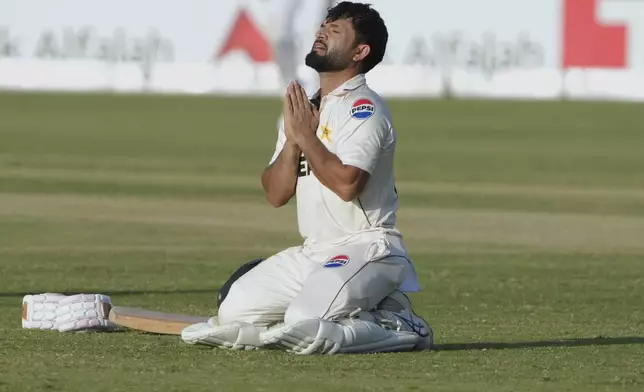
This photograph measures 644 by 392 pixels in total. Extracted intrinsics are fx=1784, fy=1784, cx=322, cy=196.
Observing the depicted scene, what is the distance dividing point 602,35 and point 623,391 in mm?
38817

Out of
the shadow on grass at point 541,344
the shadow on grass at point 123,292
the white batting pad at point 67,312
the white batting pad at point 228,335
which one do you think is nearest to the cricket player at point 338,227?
the white batting pad at point 228,335

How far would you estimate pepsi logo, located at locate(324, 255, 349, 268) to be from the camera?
8.38 m

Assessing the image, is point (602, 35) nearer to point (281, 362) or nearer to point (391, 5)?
point (391, 5)

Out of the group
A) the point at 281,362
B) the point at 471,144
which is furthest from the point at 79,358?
the point at 471,144

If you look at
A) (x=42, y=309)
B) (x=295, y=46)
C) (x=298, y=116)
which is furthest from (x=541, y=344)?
(x=295, y=46)

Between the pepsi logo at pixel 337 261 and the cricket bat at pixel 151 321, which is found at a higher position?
the pepsi logo at pixel 337 261

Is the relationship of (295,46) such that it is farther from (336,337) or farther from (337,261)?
(336,337)

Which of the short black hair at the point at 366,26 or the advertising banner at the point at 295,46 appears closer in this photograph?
the short black hair at the point at 366,26

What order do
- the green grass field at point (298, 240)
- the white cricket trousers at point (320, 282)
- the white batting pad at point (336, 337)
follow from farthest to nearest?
the white cricket trousers at point (320, 282)
the white batting pad at point (336, 337)
the green grass field at point (298, 240)

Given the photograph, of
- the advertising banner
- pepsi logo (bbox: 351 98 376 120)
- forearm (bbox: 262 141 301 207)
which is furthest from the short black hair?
the advertising banner

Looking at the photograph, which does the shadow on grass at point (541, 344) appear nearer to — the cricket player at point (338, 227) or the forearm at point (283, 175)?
the cricket player at point (338, 227)

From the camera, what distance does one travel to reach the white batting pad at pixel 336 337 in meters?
8.05

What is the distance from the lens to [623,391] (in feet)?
24.0

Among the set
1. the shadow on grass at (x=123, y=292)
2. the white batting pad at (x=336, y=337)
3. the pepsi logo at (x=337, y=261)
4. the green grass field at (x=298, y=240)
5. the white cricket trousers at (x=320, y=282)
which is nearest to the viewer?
the green grass field at (x=298, y=240)
